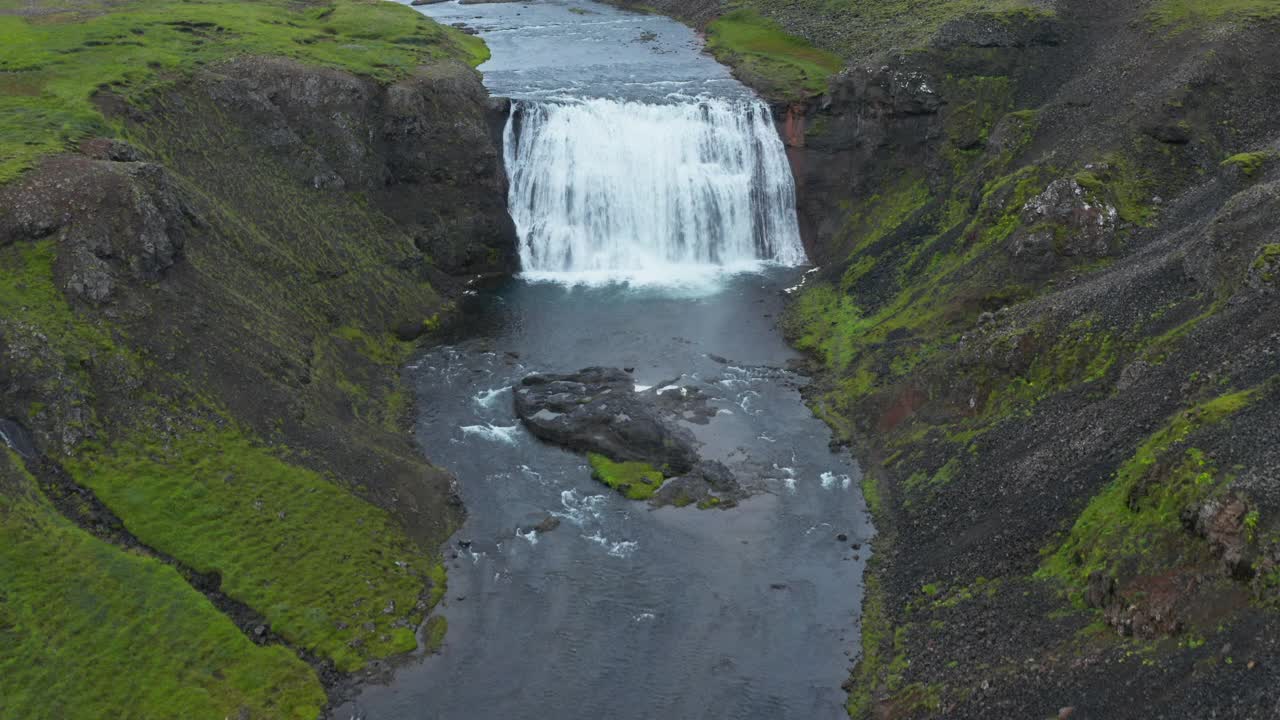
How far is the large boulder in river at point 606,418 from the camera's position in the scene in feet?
178

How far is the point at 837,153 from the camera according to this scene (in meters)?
82.6

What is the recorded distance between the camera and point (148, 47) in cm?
7756

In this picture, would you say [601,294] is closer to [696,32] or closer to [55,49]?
[55,49]

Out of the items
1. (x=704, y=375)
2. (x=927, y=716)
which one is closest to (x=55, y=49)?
(x=704, y=375)

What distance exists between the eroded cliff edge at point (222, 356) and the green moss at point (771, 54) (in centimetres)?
2561

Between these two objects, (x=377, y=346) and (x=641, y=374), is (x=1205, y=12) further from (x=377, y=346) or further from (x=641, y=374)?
(x=377, y=346)

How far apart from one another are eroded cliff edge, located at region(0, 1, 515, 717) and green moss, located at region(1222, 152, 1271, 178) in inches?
1675

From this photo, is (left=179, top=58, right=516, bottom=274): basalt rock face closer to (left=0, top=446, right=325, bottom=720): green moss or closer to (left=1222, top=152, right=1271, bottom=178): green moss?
(left=0, top=446, right=325, bottom=720): green moss

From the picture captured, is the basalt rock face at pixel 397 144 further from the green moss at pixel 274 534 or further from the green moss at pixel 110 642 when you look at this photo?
the green moss at pixel 110 642

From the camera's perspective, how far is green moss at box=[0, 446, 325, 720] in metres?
36.8

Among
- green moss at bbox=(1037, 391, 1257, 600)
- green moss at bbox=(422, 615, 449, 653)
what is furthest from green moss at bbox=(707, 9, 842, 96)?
green moss at bbox=(422, 615, 449, 653)

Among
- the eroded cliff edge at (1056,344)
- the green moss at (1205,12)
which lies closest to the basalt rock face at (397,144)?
the eroded cliff edge at (1056,344)

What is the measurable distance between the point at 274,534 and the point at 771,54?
2779 inches

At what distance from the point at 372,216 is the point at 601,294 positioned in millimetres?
16149
